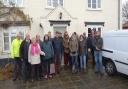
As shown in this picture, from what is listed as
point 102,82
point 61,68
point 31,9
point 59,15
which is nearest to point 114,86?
point 102,82

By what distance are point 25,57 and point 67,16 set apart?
7.60m

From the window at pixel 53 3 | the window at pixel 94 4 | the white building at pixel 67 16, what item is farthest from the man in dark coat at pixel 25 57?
the window at pixel 94 4

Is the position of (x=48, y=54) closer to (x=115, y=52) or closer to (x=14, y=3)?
(x=115, y=52)

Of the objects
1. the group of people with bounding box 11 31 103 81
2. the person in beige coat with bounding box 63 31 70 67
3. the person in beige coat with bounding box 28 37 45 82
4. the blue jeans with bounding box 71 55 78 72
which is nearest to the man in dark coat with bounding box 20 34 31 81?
the group of people with bounding box 11 31 103 81

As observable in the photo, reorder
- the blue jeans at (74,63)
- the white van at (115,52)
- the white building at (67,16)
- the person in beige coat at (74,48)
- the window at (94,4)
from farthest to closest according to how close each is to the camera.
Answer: the window at (94,4) → the white building at (67,16) → the blue jeans at (74,63) → the person in beige coat at (74,48) → the white van at (115,52)

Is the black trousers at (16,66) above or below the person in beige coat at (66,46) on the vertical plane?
below

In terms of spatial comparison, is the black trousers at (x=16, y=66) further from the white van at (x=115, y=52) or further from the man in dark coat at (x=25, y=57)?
the white van at (x=115, y=52)

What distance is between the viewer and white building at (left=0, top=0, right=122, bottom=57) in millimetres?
16453

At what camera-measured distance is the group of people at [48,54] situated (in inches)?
386

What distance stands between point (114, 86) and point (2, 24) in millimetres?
9940

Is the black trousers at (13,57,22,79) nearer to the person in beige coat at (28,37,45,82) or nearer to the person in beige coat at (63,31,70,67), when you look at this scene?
the person in beige coat at (28,37,45,82)

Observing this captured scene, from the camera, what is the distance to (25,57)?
387 inches

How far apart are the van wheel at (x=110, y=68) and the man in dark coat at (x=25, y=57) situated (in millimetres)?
3605

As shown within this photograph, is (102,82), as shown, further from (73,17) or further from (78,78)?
(73,17)
